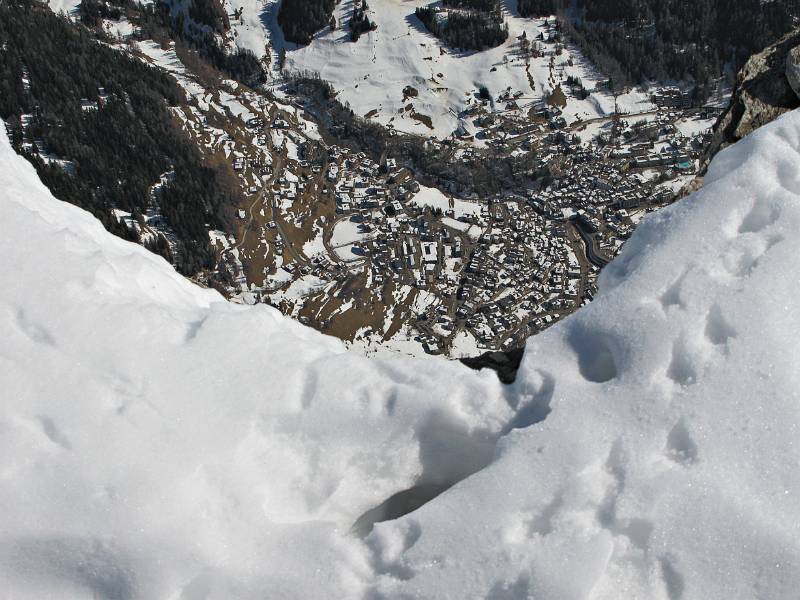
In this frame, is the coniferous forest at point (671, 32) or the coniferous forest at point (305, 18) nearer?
the coniferous forest at point (671, 32)

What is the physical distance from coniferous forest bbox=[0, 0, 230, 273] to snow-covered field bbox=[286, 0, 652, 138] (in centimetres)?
4344

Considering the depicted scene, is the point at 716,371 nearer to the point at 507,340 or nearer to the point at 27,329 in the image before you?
the point at 27,329

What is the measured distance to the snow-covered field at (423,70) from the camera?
142000mm

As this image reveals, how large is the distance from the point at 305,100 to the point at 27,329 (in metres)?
150

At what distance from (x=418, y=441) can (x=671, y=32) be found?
590ft

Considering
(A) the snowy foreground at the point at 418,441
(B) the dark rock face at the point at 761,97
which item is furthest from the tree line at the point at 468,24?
(A) the snowy foreground at the point at 418,441

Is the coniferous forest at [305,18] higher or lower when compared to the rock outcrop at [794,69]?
lower

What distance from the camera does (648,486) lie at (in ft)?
37.6

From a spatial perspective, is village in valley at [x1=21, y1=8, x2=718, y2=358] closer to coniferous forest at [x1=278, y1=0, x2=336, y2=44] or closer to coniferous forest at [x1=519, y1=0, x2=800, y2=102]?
coniferous forest at [x1=519, y1=0, x2=800, y2=102]

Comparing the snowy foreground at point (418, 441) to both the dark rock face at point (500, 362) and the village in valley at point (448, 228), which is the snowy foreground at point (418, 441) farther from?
the village in valley at point (448, 228)

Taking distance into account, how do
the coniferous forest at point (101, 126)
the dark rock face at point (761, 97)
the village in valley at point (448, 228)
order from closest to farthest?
the dark rock face at point (761, 97)
the village in valley at point (448, 228)
the coniferous forest at point (101, 126)

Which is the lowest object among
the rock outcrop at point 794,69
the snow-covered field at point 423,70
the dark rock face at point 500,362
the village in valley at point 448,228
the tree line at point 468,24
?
the village in valley at point 448,228

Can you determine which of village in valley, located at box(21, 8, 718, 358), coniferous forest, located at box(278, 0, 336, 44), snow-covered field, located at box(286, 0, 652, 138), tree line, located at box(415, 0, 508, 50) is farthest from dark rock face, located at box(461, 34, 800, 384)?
coniferous forest, located at box(278, 0, 336, 44)

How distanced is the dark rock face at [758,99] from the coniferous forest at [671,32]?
429 feet
